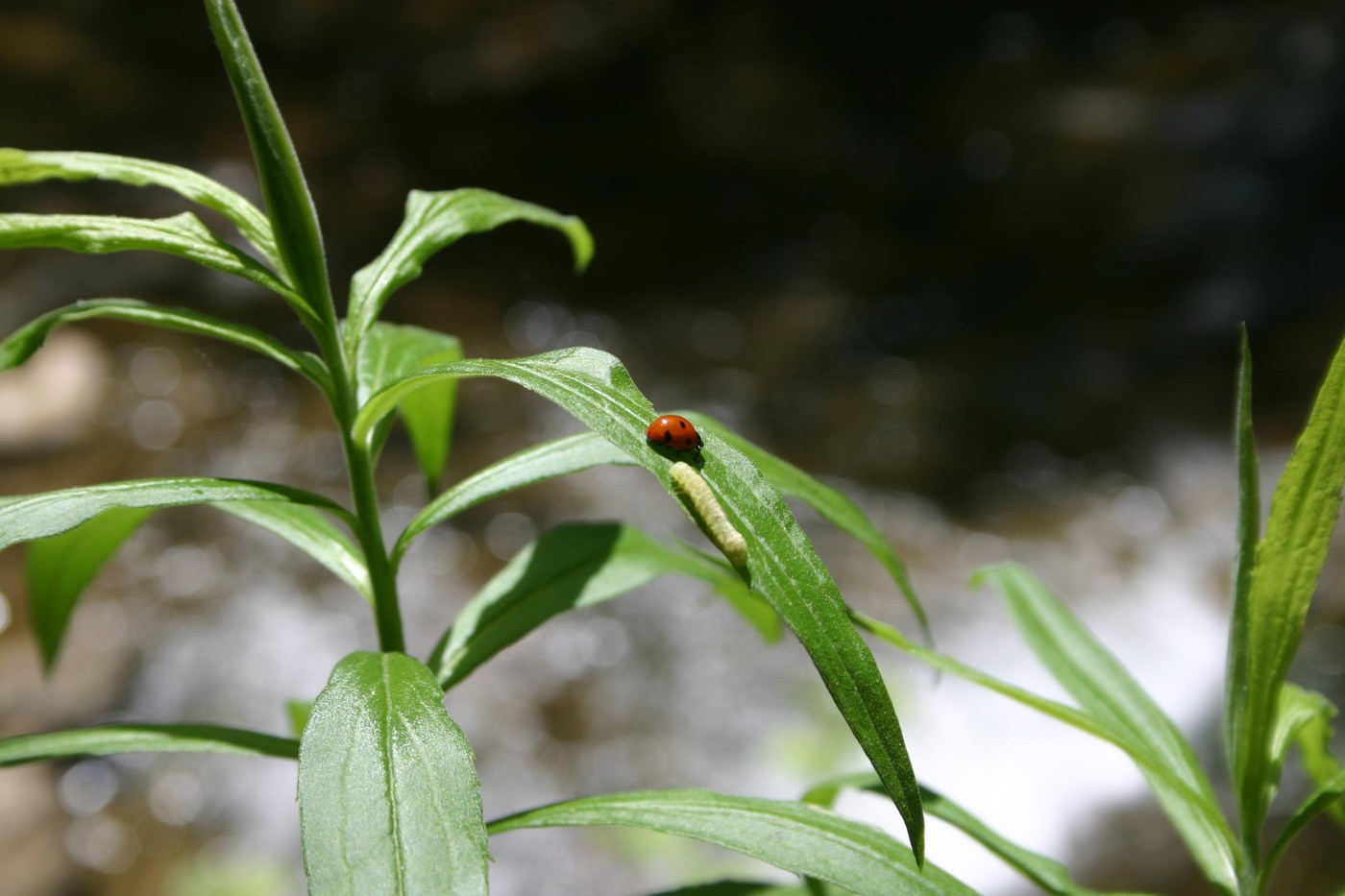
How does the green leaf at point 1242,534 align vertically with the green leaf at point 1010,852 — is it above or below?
above

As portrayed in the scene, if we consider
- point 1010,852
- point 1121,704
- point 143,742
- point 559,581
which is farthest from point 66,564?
point 1121,704

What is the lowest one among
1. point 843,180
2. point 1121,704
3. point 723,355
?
point 1121,704

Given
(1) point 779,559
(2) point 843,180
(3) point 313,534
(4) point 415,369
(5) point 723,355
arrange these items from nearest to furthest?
(1) point 779,559 < (4) point 415,369 < (3) point 313,534 < (5) point 723,355 < (2) point 843,180

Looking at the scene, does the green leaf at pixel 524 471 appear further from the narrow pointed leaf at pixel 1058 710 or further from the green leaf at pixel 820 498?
the narrow pointed leaf at pixel 1058 710

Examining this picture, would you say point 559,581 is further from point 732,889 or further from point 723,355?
point 723,355

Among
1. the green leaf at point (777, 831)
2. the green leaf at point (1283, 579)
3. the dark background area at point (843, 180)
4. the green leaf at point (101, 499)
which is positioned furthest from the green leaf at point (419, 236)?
the dark background area at point (843, 180)

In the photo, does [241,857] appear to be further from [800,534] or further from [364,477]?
[800,534]
